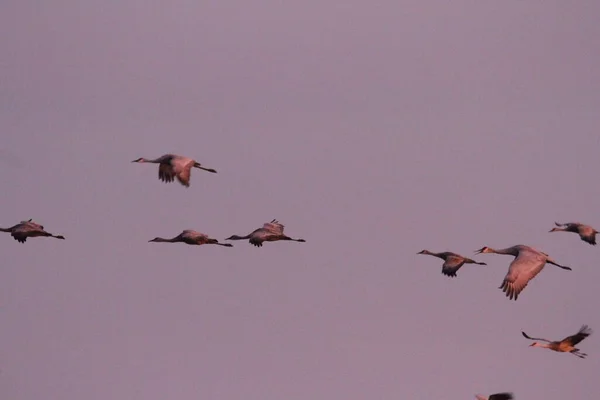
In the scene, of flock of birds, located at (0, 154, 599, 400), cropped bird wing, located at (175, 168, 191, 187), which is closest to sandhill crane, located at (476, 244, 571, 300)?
flock of birds, located at (0, 154, 599, 400)

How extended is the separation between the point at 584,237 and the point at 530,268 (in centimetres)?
760

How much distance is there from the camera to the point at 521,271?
80312 mm

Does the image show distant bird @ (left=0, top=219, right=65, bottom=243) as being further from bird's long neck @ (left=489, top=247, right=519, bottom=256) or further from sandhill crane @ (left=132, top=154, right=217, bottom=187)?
bird's long neck @ (left=489, top=247, right=519, bottom=256)

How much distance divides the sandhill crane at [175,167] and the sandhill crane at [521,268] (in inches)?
485

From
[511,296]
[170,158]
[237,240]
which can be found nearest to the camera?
[511,296]

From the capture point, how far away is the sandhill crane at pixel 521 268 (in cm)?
7925

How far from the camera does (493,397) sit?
287ft

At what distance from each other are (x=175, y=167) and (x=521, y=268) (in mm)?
13674

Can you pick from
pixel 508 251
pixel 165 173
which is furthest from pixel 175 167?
pixel 508 251

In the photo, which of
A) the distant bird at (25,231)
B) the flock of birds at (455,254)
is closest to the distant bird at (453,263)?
the flock of birds at (455,254)

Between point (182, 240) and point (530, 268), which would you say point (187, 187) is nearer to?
point (182, 240)

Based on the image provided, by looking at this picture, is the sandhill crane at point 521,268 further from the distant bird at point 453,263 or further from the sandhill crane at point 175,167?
the sandhill crane at point 175,167

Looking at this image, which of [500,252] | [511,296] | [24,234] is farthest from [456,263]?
[24,234]

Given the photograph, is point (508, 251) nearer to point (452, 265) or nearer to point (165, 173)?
point (452, 265)
